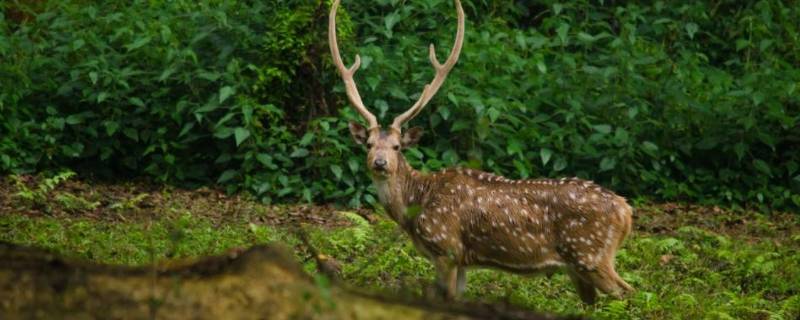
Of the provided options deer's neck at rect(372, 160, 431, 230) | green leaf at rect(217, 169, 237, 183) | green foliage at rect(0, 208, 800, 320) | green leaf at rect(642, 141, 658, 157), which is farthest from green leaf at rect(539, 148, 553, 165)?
deer's neck at rect(372, 160, 431, 230)

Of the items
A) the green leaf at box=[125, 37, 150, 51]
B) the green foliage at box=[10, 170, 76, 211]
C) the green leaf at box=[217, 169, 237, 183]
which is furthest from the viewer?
the green leaf at box=[125, 37, 150, 51]

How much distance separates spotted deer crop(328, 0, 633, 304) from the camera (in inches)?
334

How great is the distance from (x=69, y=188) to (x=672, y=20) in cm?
708

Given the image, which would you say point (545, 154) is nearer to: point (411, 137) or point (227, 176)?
point (227, 176)

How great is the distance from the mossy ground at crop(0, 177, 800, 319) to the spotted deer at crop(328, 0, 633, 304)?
0.77ft

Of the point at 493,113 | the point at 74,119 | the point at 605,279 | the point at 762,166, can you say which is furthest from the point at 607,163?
the point at 74,119

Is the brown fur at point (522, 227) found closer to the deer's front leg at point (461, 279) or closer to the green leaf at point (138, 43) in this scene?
the deer's front leg at point (461, 279)

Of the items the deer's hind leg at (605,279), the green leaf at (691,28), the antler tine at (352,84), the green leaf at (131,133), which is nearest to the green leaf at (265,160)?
the green leaf at (131,133)

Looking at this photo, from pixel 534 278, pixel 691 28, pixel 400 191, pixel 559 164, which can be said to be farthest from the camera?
pixel 691 28

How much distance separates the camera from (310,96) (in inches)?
502

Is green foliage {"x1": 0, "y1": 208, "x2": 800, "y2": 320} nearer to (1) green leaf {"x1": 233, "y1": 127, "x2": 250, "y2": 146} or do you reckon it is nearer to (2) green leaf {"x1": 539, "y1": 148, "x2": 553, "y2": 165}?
(1) green leaf {"x1": 233, "y1": 127, "x2": 250, "y2": 146}

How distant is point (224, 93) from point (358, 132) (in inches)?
126

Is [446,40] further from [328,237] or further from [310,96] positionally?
[328,237]

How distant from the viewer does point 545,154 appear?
1256 cm
